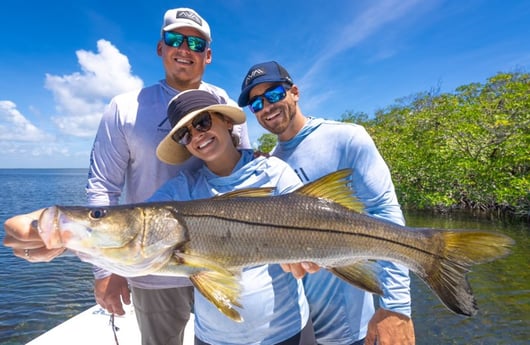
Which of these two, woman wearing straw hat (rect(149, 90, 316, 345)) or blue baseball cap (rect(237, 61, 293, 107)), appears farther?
blue baseball cap (rect(237, 61, 293, 107))

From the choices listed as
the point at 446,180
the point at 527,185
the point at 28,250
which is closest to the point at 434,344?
the point at 28,250

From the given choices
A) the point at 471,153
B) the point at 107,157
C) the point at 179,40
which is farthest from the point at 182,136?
the point at 471,153

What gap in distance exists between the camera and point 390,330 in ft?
8.24

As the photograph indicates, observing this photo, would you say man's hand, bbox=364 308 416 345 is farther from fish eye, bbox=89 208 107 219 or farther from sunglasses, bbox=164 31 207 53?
sunglasses, bbox=164 31 207 53

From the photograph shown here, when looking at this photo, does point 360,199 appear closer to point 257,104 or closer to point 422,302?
point 257,104

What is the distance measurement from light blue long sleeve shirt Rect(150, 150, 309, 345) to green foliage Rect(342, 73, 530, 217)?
65.3ft

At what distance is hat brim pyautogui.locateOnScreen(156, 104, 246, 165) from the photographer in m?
2.57

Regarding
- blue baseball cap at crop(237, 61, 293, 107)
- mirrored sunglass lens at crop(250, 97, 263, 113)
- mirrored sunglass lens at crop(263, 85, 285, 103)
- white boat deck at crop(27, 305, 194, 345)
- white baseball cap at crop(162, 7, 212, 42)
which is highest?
white baseball cap at crop(162, 7, 212, 42)

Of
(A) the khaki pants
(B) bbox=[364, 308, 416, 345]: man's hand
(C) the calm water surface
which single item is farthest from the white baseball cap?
(C) the calm water surface

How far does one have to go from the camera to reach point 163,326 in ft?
10.8

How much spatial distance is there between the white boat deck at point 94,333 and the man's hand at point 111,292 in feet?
8.00

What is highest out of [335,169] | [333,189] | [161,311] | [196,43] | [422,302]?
[196,43]

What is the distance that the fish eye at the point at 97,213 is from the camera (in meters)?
2.01

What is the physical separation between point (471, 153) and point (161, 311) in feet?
81.9
